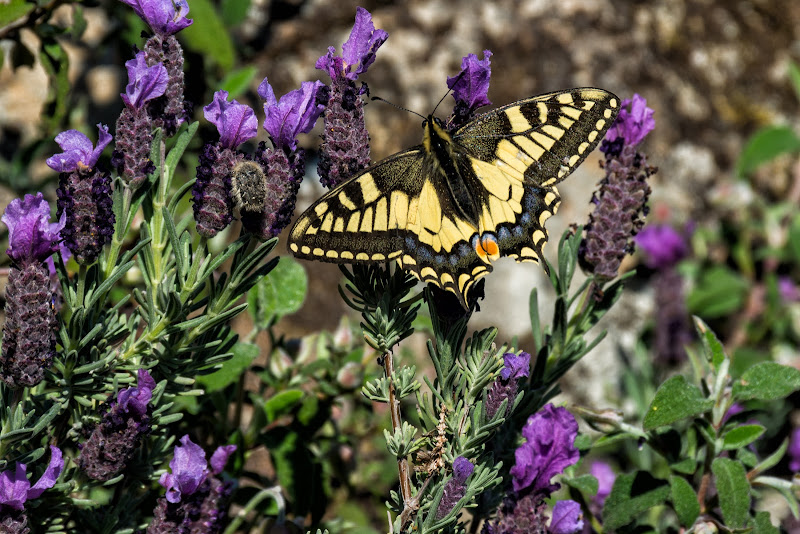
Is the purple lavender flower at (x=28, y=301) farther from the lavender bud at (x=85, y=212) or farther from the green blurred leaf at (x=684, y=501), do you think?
the green blurred leaf at (x=684, y=501)

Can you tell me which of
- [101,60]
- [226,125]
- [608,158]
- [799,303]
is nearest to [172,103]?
[226,125]

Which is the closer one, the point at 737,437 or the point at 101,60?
the point at 737,437

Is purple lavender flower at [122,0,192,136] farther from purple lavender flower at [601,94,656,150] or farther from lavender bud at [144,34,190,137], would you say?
purple lavender flower at [601,94,656,150]

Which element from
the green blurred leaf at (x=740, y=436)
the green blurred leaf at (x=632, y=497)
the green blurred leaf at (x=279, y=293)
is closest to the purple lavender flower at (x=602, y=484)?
the green blurred leaf at (x=632, y=497)

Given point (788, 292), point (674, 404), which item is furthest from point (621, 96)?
point (674, 404)

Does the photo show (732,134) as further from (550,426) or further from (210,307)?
(210,307)

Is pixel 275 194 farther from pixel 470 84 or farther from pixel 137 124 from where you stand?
pixel 470 84
